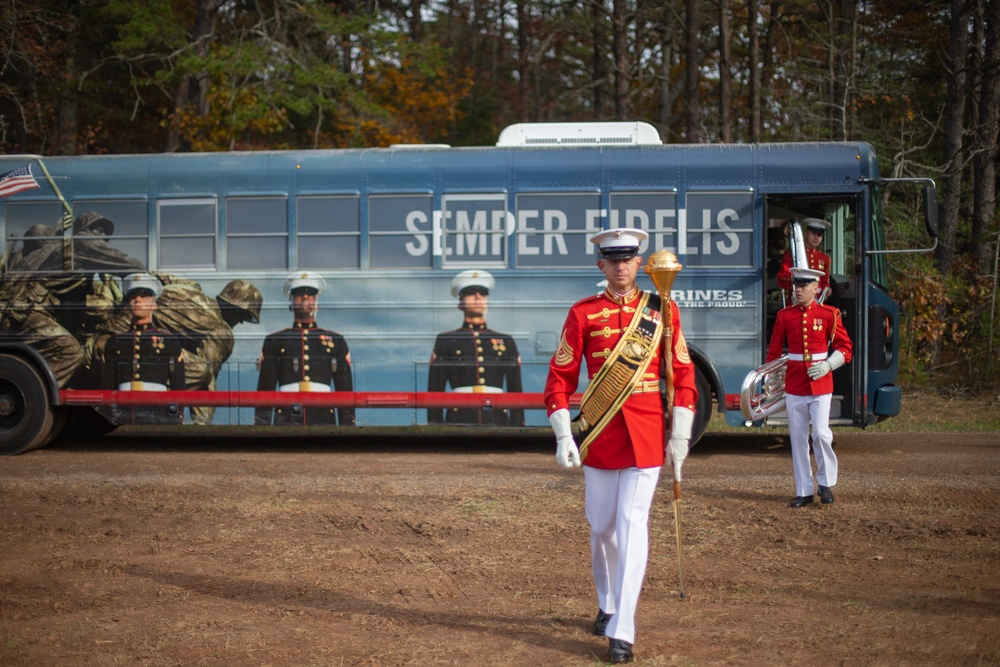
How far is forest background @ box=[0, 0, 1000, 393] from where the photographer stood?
20188 mm

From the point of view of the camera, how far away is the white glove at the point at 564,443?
17.7 ft

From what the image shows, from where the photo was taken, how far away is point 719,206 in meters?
11.6

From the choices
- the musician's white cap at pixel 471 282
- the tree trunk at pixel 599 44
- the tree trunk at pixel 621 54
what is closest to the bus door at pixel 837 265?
the musician's white cap at pixel 471 282

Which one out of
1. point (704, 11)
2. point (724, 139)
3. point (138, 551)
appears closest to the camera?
point (138, 551)

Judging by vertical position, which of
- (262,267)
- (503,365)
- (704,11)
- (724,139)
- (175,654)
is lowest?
(175,654)

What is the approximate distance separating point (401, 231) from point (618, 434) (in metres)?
6.97

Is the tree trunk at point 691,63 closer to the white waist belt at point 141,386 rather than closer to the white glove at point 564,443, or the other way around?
the white waist belt at point 141,386

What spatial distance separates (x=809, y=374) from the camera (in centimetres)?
884

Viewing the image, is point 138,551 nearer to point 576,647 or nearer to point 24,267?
point 576,647

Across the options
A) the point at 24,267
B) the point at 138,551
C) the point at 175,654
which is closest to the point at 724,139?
the point at 24,267

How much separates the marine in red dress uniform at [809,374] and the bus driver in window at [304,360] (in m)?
4.99

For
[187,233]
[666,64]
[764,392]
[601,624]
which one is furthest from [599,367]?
[666,64]

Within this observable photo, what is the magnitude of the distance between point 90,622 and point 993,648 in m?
4.69

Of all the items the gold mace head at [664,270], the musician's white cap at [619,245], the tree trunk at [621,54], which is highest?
the tree trunk at [621,54]
